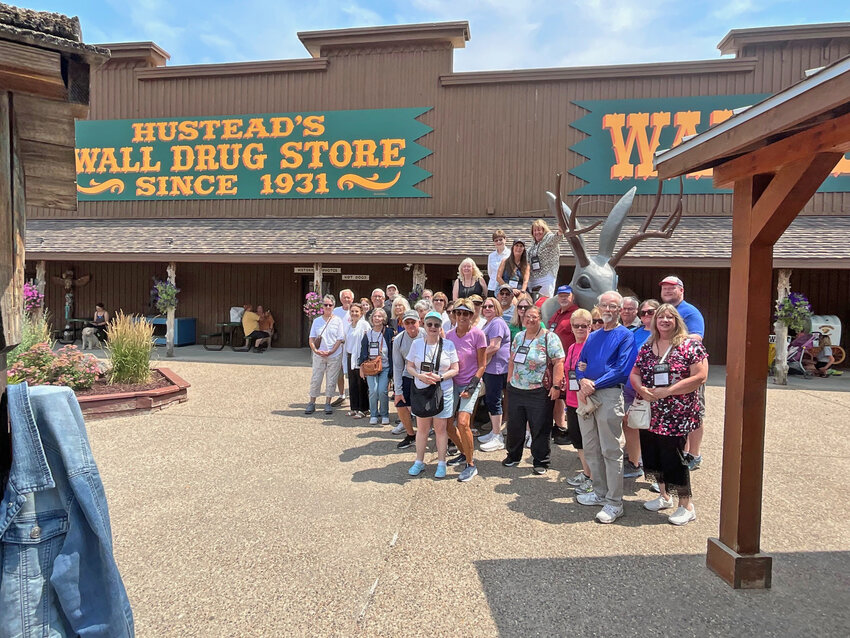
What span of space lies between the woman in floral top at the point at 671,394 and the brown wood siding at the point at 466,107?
1044 cm

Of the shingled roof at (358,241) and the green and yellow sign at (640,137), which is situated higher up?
the green and yellow sign at (640,137)

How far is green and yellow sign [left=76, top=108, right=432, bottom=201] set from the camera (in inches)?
570

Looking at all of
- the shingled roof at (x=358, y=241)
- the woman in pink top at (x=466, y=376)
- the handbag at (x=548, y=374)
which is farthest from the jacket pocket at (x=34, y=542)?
the shingled roof at (x=358, y=241)

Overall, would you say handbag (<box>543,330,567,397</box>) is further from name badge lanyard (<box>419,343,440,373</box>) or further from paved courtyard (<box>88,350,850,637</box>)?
name badge lanyard (<box>419,343,440,373</box>)

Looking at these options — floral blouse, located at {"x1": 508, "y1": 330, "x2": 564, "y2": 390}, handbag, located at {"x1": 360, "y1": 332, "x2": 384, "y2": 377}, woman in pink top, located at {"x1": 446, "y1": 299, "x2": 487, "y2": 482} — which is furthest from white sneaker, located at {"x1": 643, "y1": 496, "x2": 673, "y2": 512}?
handbag, located at {"x1": 360, "y1": 332, "x2": 384, "y2": 377}

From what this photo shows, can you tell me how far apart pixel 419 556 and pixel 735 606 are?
180cm

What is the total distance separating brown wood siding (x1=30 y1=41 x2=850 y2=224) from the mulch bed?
8.19 meters

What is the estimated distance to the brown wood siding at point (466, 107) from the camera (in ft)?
42.8

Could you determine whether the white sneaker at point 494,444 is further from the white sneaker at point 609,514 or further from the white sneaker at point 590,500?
the white sneaker at point 609,514

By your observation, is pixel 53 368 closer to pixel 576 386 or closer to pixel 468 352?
pixel 468 352

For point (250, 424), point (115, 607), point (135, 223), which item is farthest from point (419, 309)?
point (135, 223)

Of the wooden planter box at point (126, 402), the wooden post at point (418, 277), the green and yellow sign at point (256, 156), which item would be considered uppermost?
the green and yellow sign at point (256, 156)

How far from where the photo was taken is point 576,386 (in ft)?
14.4

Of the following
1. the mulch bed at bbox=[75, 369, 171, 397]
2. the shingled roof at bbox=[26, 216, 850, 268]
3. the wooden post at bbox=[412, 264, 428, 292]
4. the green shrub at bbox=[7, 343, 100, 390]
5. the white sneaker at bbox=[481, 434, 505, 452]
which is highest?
the shingled roof at bbox=[26, 216, 850, 268]
